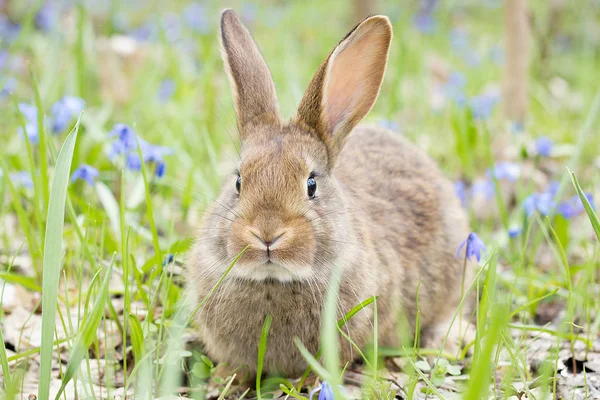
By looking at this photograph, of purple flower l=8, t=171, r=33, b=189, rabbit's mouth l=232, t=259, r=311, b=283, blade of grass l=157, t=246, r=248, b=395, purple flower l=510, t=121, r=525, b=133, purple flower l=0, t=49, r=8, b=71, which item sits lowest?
blade of grass l=157, t=246, r=248, b=395

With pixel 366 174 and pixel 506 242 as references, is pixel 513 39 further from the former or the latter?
pixel 366 174

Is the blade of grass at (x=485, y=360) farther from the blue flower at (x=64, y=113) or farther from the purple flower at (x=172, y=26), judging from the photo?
the purple flower at (x=172, y=26)

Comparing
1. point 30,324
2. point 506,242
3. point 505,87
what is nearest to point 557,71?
point 505,87

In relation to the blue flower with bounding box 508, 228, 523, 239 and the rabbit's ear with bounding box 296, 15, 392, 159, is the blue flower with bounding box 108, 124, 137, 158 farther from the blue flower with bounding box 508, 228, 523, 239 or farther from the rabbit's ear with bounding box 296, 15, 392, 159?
the blue flower with bounding box 508, 228, 523, 239

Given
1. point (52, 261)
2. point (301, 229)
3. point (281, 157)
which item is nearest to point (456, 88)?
point (281, 157)

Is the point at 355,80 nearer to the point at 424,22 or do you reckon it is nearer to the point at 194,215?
the point at 194,215

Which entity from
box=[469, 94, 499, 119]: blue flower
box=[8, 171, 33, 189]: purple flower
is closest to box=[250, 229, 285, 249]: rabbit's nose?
box=[8, 171, 33, 189]: purple flower

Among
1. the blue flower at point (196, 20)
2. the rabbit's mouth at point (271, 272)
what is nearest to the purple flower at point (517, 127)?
the rabbit's mouth at point (271, 272)
